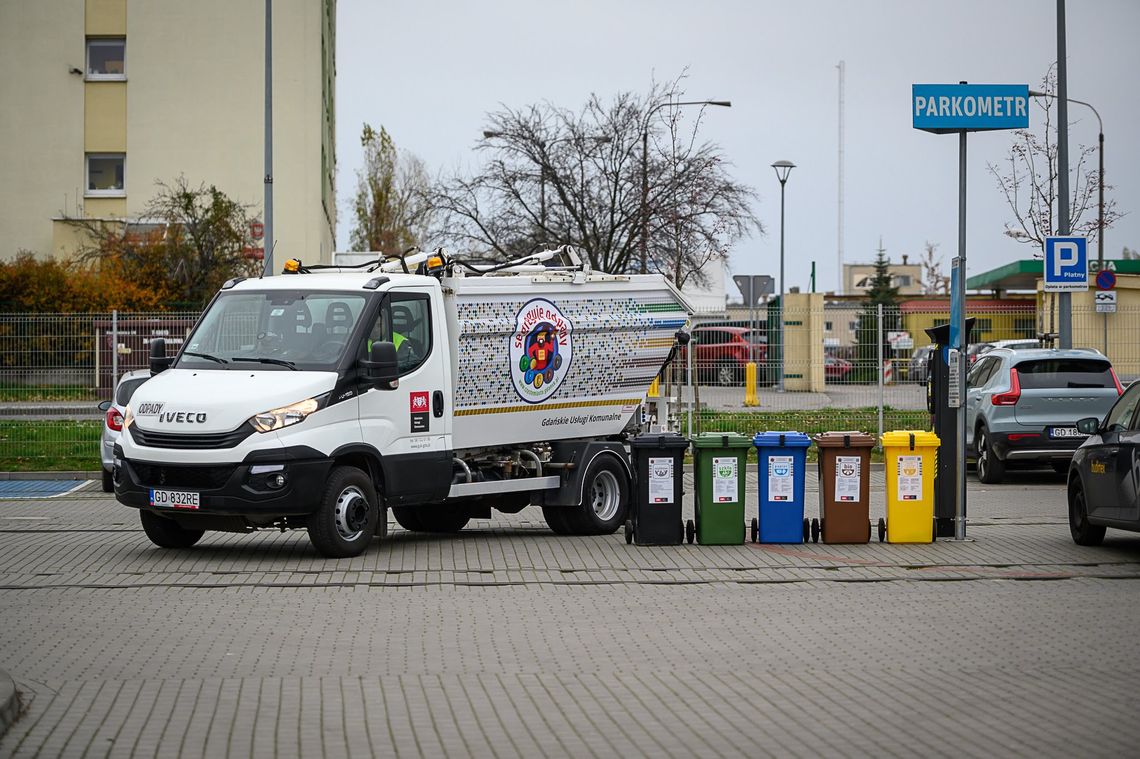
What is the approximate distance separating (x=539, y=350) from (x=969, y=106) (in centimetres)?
470

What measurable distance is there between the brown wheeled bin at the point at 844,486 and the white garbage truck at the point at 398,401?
2303mm

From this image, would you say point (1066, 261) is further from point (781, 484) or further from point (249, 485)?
point (249, 485)

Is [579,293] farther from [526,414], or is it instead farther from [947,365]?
[947,365]

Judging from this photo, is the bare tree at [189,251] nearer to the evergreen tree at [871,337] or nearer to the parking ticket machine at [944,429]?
the evergreen tree at [871,337]

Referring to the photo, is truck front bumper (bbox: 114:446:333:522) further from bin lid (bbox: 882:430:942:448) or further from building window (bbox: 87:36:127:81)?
building window (bbox: 87:36:127:81)

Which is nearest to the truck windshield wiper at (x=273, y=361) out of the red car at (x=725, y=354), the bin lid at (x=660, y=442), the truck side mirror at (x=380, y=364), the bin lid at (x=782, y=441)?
the truck side mirror at (x=380, y=364)

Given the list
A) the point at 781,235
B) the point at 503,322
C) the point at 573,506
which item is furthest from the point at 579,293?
the point at 781,235

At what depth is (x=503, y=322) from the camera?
1434 centimetres

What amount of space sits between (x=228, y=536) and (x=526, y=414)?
10.6 ft

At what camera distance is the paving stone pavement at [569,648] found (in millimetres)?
6773

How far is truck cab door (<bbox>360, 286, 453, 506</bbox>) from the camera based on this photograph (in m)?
13.1

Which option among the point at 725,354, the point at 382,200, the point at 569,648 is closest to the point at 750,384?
the point at 725,354

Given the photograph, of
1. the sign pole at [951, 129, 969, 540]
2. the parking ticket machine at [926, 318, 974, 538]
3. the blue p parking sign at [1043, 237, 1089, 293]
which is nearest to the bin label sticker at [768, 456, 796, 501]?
the parking ticket machine at [926, 318, 974, 538]

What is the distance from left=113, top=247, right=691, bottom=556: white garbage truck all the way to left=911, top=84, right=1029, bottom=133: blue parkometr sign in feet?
10.7
